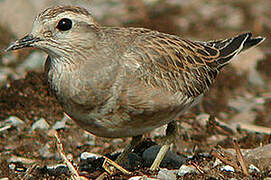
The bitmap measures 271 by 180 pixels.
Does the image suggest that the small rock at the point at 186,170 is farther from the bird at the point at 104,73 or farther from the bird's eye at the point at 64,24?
the bird's eye at the point at 64,24

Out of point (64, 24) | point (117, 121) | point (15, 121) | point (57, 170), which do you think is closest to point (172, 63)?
point (117, 121)

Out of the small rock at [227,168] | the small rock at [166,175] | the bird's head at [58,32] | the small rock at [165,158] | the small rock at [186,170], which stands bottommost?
the small rock at [165,158]

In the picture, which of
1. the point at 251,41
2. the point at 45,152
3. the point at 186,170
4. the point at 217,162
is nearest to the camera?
the point at 186,170

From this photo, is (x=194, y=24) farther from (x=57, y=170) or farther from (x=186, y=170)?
(x=186, y=170)

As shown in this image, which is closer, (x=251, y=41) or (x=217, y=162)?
(x=217, y=162)

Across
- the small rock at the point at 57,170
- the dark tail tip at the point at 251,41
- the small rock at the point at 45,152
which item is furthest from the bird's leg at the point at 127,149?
the dark tail tip at the point at 251,41

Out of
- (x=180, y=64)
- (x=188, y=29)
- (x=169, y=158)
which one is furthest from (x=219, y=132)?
(x=188, y=29)
